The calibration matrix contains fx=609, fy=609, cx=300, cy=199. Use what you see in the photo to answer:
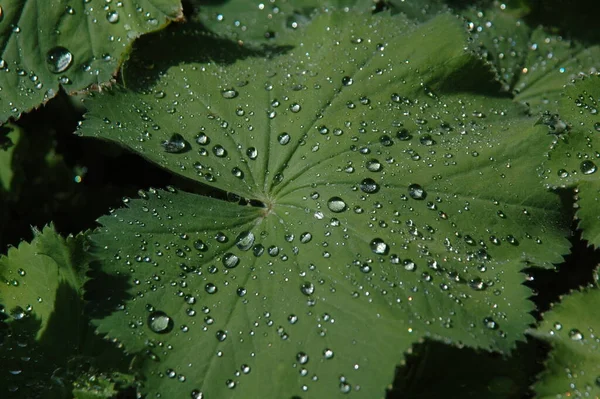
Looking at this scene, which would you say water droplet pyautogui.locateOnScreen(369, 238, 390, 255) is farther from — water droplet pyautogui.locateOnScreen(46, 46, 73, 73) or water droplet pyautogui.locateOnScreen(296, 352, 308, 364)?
water droplet pyautogui.locateOnScreen(46, 46, 73, 73)

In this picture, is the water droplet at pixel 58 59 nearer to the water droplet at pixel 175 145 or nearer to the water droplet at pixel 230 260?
the water droplet at pixel 175 145

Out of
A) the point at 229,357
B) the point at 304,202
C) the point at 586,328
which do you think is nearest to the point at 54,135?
the point at 304,202

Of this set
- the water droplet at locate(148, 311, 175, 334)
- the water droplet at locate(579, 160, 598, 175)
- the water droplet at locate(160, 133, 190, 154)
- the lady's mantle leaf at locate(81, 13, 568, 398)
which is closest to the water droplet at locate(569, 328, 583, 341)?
the lady's mantle leaf at locate(81, 13, 568, 398)

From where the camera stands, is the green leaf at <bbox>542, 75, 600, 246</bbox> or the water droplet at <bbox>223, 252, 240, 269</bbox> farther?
the green leaf at <bbox>542, 75, 600, 246</bbox>

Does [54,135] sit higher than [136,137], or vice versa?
[54,135]

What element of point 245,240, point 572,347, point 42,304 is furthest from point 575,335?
point 42,304

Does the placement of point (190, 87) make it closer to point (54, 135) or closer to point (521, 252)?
point (54, 135)
